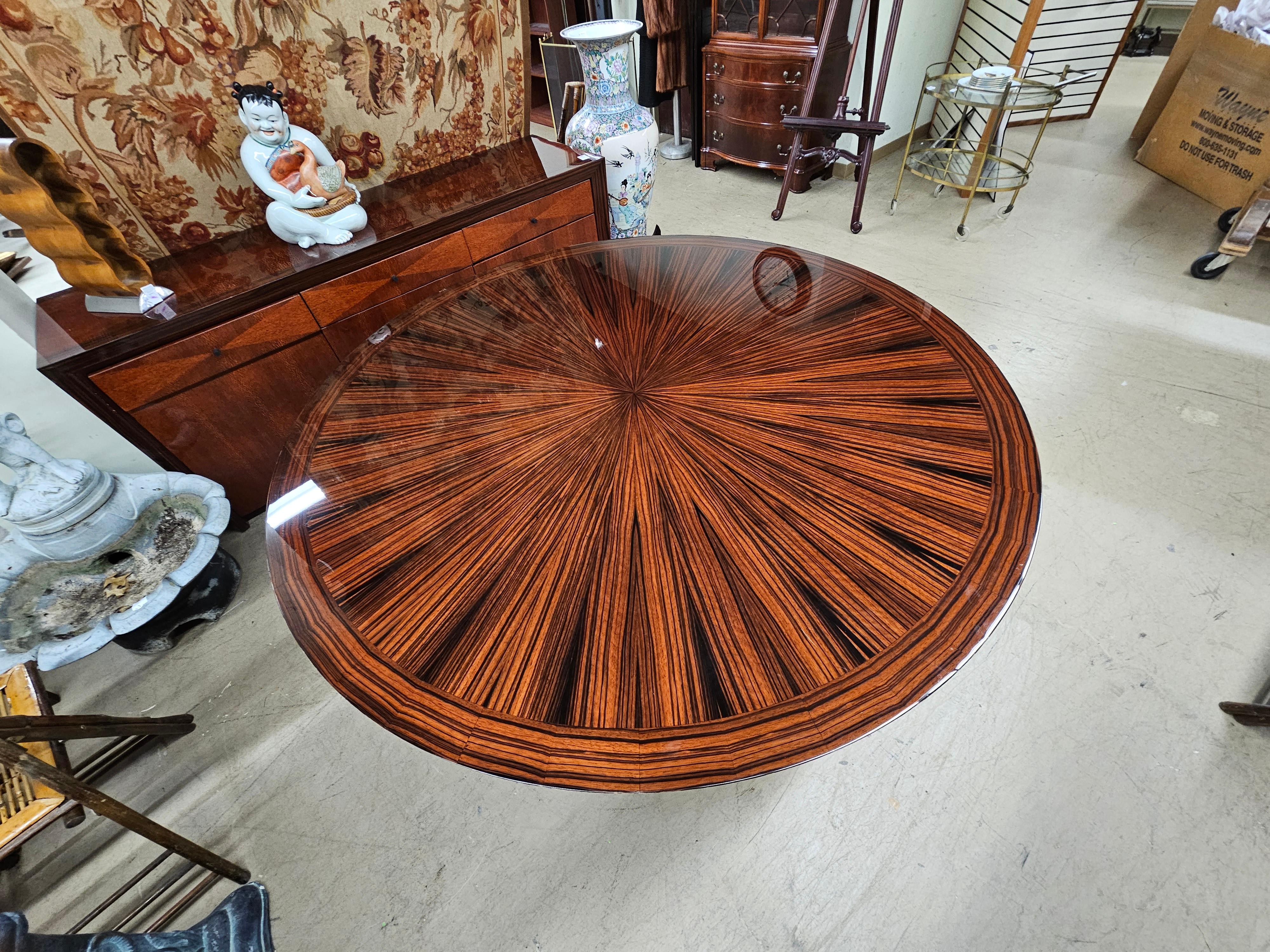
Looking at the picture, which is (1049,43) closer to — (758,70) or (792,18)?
(792,18)

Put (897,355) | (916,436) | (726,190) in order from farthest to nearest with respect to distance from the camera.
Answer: (726,190), (897,355), (916,436)

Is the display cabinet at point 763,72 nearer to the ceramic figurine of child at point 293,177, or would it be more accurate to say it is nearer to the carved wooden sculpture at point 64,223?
the ceramic figurine of child at point 293,177

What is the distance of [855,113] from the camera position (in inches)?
109

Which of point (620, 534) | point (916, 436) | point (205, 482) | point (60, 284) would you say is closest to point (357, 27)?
point (60, 284)

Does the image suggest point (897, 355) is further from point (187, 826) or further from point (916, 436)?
point (187, 826)

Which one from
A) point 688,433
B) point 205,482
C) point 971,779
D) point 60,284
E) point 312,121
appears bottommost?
point 971,779

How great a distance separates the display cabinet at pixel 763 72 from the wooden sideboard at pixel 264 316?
61.5 inches

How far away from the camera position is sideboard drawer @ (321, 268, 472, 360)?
5.19ft

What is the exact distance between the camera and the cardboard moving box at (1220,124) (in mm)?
2455

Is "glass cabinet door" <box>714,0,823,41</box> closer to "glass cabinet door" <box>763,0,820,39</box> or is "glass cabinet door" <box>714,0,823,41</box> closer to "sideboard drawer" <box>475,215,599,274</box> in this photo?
"glass cabinet door" <box>763,0,820,39</box>

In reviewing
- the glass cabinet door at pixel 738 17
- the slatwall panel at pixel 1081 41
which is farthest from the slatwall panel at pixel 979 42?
the glass cabinet door at pixel 738 17

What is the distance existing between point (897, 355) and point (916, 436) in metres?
0.23

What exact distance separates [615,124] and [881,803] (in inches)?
81.5

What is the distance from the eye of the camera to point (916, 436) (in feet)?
3.26
